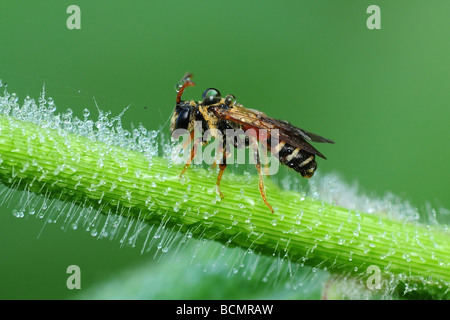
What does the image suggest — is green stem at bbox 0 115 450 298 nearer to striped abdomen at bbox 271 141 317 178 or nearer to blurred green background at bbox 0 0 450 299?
striped abdomen at bbox 271 141 317 178

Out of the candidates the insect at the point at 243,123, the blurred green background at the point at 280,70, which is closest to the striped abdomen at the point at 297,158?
the insect at the point at 243,123

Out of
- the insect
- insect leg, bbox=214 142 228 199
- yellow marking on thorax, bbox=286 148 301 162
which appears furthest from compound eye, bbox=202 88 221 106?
yellow marking on thorax, bbox=286 148 301 162

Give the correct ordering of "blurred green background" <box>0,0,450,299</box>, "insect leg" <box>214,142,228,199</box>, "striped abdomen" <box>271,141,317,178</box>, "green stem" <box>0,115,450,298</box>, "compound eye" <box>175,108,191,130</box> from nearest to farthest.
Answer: "green stem" <box>0,115,450,298</box> → "insect leg" <box>214,142,228,199</box> → "compound eye" <box>175,108,191,130</box> → "striped abdomen" <box>271,141,317,178</box> → "blurred green background" <box>0,0,450,299</box>

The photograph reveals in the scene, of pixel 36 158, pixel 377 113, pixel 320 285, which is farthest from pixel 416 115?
pixel 36 158

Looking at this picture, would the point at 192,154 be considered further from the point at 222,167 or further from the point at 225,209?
the point at 225,209

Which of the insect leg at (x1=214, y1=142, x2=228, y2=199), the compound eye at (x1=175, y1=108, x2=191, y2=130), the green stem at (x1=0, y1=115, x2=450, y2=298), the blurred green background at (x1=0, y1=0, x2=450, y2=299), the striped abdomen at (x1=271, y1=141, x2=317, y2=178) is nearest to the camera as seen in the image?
the green stem at (x1=0, y1=115, x2=450, y2=298)

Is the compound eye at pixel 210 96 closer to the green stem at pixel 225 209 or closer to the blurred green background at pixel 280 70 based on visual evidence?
the green stem at pixel 225 209

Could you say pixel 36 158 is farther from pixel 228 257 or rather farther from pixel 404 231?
pixel 404 231
